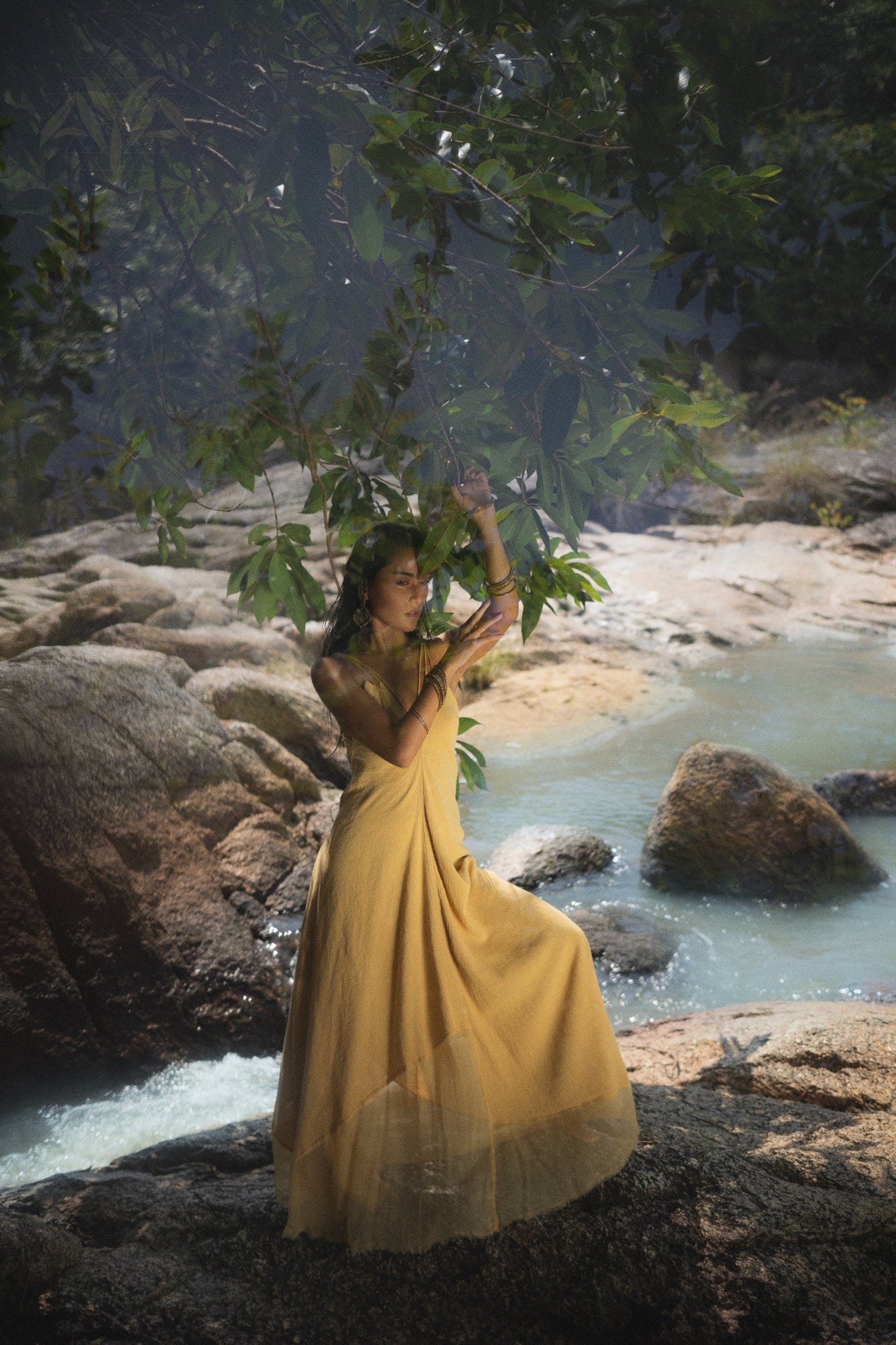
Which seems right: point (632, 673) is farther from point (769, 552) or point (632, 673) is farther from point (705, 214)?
point (705, 214)

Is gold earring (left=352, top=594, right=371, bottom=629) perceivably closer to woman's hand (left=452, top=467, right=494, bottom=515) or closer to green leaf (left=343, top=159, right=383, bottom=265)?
woman's hand (left=452, top=467, right=494, bottom=515)

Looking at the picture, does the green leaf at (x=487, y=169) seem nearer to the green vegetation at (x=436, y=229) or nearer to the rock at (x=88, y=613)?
the green vegetation at (x=436, y=229)

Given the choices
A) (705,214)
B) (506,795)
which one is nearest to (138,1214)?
(705,214)

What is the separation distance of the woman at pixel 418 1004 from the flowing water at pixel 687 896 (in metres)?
1.15

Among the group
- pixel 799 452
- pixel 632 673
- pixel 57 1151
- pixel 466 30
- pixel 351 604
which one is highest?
pixel 466 30

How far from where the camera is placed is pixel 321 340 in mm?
1261

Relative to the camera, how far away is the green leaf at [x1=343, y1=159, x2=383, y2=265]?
3.67ft

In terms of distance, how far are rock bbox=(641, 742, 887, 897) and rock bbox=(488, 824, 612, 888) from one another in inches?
9.2

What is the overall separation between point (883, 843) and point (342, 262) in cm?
309

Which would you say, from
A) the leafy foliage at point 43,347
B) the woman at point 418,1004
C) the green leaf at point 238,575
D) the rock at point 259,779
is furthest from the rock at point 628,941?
the leafy foliage at point 43,347

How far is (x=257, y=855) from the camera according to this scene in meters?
3.07

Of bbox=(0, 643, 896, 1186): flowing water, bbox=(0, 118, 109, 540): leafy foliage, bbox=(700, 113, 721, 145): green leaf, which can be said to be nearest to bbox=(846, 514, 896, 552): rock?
bbox=(0, 643, 896, 1186): flowing water

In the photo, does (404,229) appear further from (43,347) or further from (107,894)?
Answer: (107,894)

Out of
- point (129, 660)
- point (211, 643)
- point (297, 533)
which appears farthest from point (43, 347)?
point (211, 643)
